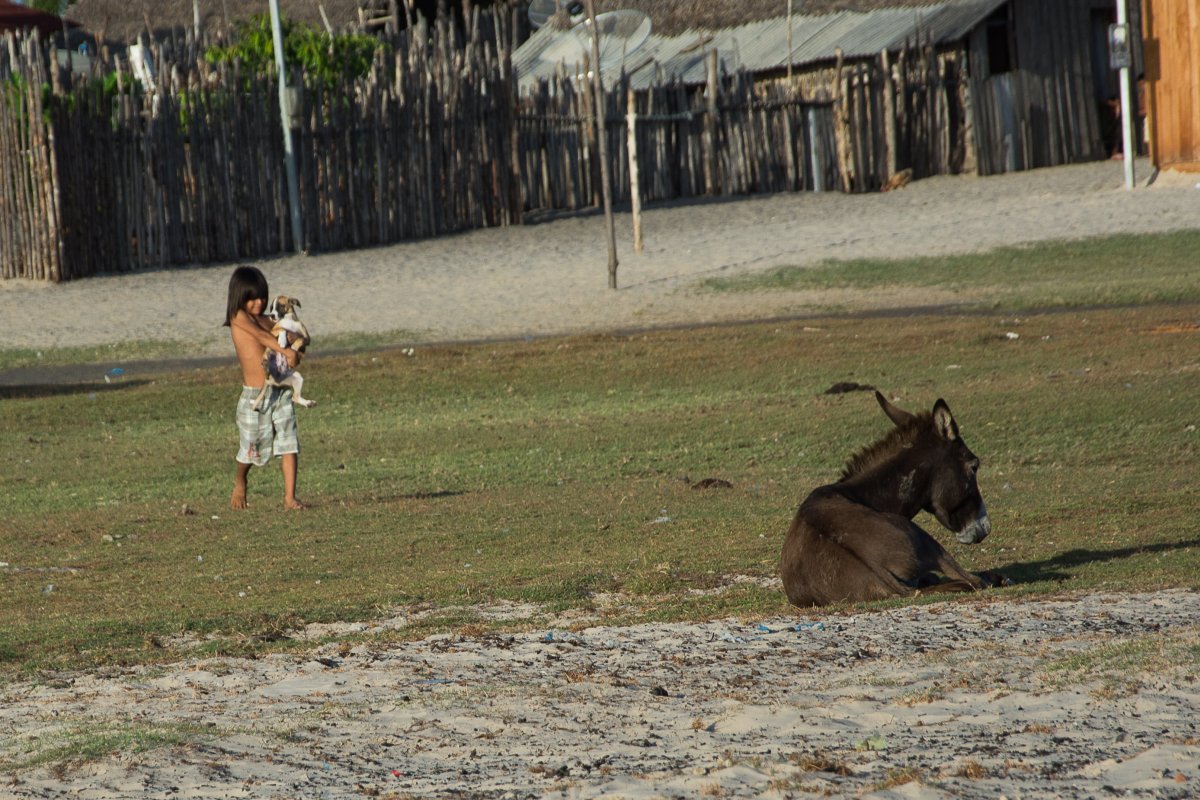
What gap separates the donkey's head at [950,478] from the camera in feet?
27.7

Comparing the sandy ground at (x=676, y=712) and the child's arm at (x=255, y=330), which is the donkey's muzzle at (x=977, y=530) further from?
the child's arm at (x=255, y=330)

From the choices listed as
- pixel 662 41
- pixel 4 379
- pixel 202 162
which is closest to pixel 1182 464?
pixel 4 379

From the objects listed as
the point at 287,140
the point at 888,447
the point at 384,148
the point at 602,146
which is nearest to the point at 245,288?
the point at 888,447

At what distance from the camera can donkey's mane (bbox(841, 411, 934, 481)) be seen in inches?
333

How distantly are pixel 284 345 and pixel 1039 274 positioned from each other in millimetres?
14878

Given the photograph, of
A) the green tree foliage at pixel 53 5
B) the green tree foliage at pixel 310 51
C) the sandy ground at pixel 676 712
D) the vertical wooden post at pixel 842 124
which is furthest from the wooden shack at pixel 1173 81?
the green tree foliage at pixel 53 5

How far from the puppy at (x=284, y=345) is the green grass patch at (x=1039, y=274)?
38.4 ft

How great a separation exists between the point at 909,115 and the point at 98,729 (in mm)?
31302

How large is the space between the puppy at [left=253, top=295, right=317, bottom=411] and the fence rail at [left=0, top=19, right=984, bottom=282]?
628 inches

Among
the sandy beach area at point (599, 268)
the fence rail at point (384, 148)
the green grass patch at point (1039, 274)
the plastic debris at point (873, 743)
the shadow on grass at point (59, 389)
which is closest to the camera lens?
the plastic debris at point (873, 743)

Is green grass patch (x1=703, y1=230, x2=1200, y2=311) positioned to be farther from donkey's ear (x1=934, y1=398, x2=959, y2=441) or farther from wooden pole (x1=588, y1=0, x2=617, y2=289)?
donkey's ear (x1=934, y1=398, x2=959, y2=441)

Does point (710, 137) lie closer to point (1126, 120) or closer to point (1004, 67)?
point (1004, 67)

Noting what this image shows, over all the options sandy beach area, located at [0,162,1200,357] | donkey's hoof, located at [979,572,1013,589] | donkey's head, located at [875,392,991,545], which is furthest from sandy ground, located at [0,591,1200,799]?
sandy beach area, located at [0,162,1200,357]

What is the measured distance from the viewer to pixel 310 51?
113ft
